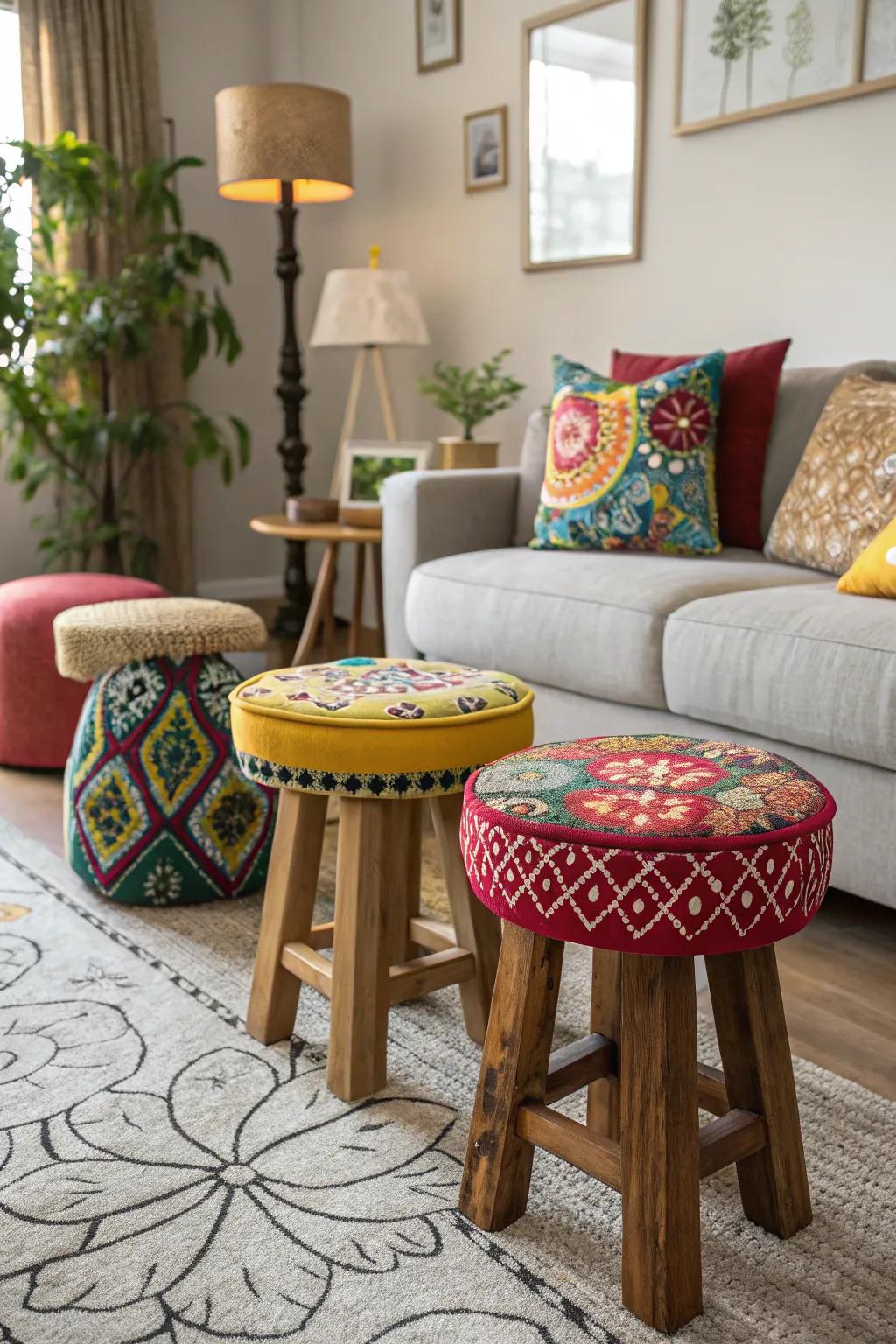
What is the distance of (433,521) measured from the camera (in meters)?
2.93

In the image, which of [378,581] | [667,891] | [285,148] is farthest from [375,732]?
[285,148]

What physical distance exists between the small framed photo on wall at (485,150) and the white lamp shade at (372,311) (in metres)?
0.39

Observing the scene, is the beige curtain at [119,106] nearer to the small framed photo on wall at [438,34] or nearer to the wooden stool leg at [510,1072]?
the small framed photo on wall at [438,34]

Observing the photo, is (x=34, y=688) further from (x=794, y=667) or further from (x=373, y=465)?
(x=794, y=667)

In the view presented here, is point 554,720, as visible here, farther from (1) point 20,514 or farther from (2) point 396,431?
(1) point 20,514

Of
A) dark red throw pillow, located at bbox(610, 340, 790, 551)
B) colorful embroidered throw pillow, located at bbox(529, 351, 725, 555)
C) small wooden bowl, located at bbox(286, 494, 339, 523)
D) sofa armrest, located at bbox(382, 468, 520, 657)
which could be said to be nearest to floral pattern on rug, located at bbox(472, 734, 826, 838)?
colorful embroidered throw pillow, located at bbox(529, 351, 725, 555)

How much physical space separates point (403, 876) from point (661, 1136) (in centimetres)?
58

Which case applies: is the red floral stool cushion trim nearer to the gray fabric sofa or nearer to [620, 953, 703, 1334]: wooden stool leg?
[620, 953, 703, 1334]: wooden stool leg

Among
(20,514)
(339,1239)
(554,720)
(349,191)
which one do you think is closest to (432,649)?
(554,720)

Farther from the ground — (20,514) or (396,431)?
(396,431)

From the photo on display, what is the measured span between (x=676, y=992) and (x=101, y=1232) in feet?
2.03

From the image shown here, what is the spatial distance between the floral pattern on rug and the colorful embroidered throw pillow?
4.44 ft

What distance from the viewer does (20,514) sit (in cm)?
437

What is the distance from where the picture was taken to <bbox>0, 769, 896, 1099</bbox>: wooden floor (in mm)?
1615
